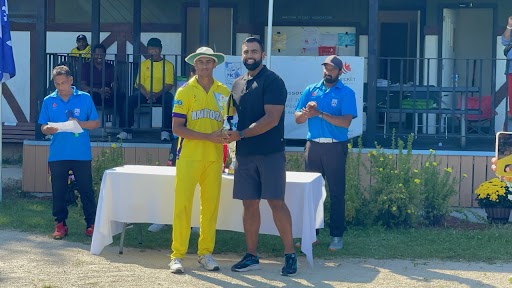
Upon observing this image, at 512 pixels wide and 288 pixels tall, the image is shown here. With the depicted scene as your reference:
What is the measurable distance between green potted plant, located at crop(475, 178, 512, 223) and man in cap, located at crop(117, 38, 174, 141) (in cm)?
420

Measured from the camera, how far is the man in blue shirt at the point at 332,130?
8469 mm

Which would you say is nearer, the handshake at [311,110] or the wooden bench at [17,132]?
the handshake at [311,110]

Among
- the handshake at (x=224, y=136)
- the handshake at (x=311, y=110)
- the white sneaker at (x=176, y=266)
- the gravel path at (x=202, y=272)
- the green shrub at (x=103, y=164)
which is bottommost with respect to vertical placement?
the gravel path at (x=202, y=272)

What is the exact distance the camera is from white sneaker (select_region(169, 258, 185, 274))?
7.47 metres

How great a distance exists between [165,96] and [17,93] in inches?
176

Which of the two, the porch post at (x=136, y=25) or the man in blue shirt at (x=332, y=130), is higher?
the porch post at (x=136, y=25)

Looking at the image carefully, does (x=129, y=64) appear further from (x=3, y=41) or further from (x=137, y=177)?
(x=137, y=177)

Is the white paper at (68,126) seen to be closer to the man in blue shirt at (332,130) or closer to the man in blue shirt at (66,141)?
the man in blue shirt at (66,141)

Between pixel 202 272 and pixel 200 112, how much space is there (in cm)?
134

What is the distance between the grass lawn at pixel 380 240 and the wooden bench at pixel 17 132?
5.01 metres

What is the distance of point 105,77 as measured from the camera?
12.8 metres

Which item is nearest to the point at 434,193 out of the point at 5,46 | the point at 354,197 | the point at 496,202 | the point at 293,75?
the point at 496,202

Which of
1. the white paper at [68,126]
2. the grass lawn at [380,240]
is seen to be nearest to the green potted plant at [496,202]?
the grass lawn at [380,240]

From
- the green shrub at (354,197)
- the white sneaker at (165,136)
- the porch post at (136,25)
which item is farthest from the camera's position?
the porch post at (136,25)
